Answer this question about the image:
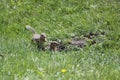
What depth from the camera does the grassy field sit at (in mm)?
5227

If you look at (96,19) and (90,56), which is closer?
(90,56)

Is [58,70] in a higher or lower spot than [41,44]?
higher

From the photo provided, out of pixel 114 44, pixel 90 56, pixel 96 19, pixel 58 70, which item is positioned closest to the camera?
pixel 58 70

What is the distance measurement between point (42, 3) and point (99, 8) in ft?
5.44

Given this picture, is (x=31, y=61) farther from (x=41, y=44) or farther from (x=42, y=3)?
(x=42, y=3)

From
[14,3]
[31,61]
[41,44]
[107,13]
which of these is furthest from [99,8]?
[31,61]

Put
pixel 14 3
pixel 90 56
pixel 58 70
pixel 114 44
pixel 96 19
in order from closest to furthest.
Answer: pixel 58 70 < pixel 90 56 < pixel 114 44 < pixel 96 19 < pixel 14 3

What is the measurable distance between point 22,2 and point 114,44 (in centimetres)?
368

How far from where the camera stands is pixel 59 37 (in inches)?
330

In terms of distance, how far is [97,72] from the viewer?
5469mm

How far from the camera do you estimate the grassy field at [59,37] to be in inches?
206

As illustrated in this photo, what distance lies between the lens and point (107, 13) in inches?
399

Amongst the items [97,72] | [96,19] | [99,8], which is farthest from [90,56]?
[99,8]

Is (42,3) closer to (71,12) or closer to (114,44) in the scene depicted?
(71,12)
